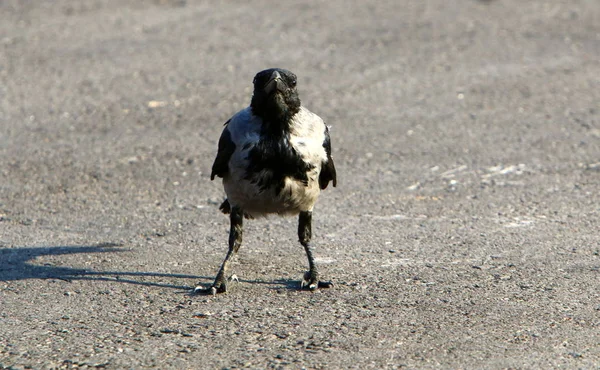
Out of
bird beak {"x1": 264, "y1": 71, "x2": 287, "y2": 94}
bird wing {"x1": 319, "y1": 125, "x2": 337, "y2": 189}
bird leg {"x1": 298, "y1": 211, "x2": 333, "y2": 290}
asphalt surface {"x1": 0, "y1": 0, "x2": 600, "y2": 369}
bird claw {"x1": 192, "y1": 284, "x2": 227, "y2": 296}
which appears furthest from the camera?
bird wing {"x1": 319, "y1": 125, "x2": 337, "y2": 189}

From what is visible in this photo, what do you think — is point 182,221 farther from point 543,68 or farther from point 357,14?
point 357,14

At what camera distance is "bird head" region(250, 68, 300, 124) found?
5.28 metres

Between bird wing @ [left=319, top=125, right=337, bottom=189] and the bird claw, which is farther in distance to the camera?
bird wing @ [left=319, top=125, right=337, bottom=189]

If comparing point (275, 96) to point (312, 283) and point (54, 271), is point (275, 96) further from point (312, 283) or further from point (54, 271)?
point (54, 271)

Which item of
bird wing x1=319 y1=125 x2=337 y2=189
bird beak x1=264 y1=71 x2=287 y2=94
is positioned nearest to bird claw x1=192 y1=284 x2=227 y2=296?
bird wing x1=319 y1=125 x2=337 y2=189

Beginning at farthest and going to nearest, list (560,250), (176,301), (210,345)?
(560,250)
(176,301)
(210,345)

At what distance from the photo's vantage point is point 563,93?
9.58m

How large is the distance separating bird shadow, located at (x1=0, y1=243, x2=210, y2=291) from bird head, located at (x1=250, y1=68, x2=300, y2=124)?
113cm

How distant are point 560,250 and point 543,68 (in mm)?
4743

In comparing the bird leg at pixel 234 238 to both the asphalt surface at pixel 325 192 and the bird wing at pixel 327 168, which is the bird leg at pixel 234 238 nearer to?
the asphalt surface at pixel 325 192

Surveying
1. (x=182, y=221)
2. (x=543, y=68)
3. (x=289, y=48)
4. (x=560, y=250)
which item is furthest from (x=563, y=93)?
(x=182, y=221)

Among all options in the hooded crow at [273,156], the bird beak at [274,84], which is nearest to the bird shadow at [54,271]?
the hooded crow at [273,156]

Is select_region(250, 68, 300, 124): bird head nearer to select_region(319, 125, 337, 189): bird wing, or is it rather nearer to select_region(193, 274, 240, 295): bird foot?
select_region(319, 125, 337, 189): bird wing

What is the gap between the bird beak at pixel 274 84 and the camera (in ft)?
17.3
